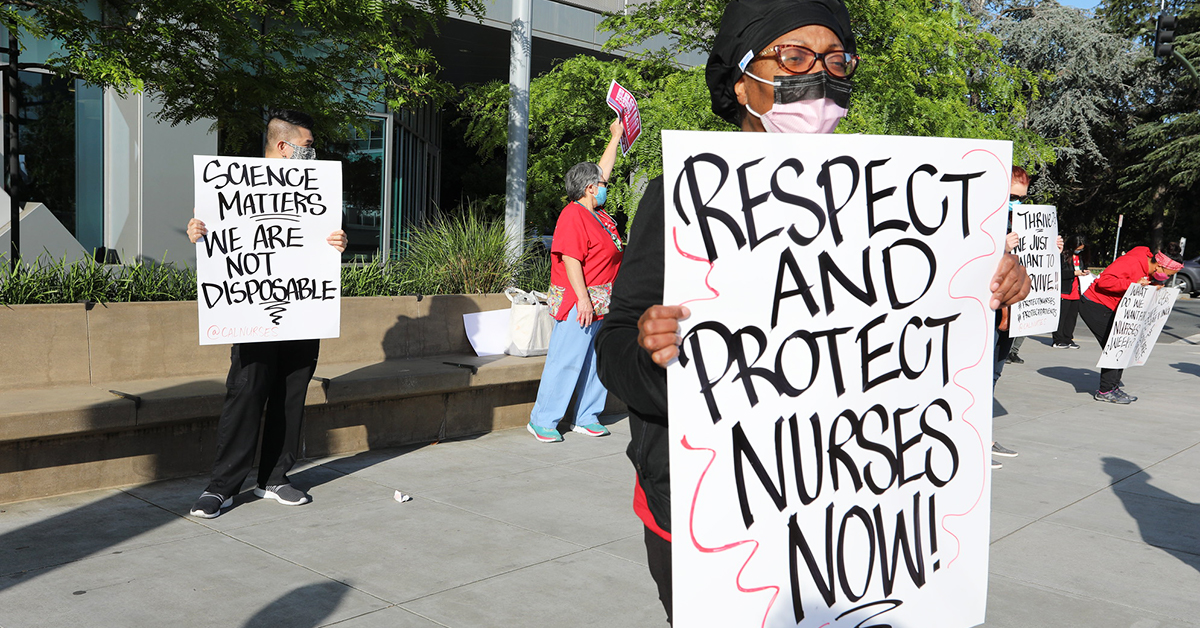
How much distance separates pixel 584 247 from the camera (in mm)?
6754

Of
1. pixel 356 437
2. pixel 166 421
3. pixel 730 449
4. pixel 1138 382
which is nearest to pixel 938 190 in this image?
pixel 730 449

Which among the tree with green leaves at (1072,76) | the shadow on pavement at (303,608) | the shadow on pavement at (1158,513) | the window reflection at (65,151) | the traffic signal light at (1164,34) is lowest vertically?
the shadow on pavement at (1158,513)

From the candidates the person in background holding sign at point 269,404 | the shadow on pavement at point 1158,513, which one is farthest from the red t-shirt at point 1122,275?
the person in background holding sign at point 269,404

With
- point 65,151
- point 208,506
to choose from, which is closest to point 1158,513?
point 208,506

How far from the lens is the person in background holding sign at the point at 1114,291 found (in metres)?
9.66

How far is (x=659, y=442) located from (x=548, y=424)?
5.19 m

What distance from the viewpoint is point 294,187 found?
16.8 feet

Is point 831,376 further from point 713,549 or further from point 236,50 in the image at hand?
point 236,50

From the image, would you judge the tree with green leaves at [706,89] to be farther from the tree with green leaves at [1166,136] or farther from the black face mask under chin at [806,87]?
the tree with green leaves at [1166,136]

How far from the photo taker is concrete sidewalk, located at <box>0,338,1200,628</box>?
371 cm

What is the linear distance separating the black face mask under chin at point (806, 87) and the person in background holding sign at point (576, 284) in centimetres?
476

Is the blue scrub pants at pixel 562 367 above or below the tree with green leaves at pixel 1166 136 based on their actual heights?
below

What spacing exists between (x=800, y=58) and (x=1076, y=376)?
11633 millimetres

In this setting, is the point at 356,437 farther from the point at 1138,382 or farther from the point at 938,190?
the point at 1138,382
